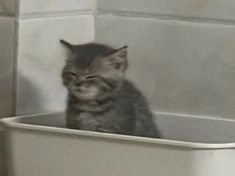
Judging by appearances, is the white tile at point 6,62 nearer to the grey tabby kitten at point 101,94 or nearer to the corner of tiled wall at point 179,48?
the grey tabby kitten at point 101,94

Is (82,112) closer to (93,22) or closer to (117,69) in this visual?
(117,69)

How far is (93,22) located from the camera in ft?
4.07

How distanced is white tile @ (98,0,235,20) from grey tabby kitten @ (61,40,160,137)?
14cm

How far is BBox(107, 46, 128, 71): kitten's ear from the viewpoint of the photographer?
1067 mm

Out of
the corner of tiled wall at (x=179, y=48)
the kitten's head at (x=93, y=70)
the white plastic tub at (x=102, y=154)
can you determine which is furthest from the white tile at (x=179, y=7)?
the white plastic tub at (x=102, y=154)

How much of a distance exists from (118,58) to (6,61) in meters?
0.17

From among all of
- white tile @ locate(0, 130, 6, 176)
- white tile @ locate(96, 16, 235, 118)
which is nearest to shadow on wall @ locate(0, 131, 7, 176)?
white tile @ locate(0, 130, 6, 176)

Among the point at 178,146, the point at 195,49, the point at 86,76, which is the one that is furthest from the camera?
the point at 195,49

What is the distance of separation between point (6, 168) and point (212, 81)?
35 cm

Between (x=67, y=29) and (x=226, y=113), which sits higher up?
(x=67, y=29)

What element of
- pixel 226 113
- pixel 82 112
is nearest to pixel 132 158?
pixel 82 112

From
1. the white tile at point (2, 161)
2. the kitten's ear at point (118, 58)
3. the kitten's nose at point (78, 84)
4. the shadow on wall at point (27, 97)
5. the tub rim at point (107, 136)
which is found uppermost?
the kitten's ear at point (118, 58)

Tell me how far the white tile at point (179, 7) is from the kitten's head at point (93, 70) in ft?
0.47

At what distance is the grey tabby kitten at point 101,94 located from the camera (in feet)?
3.46
